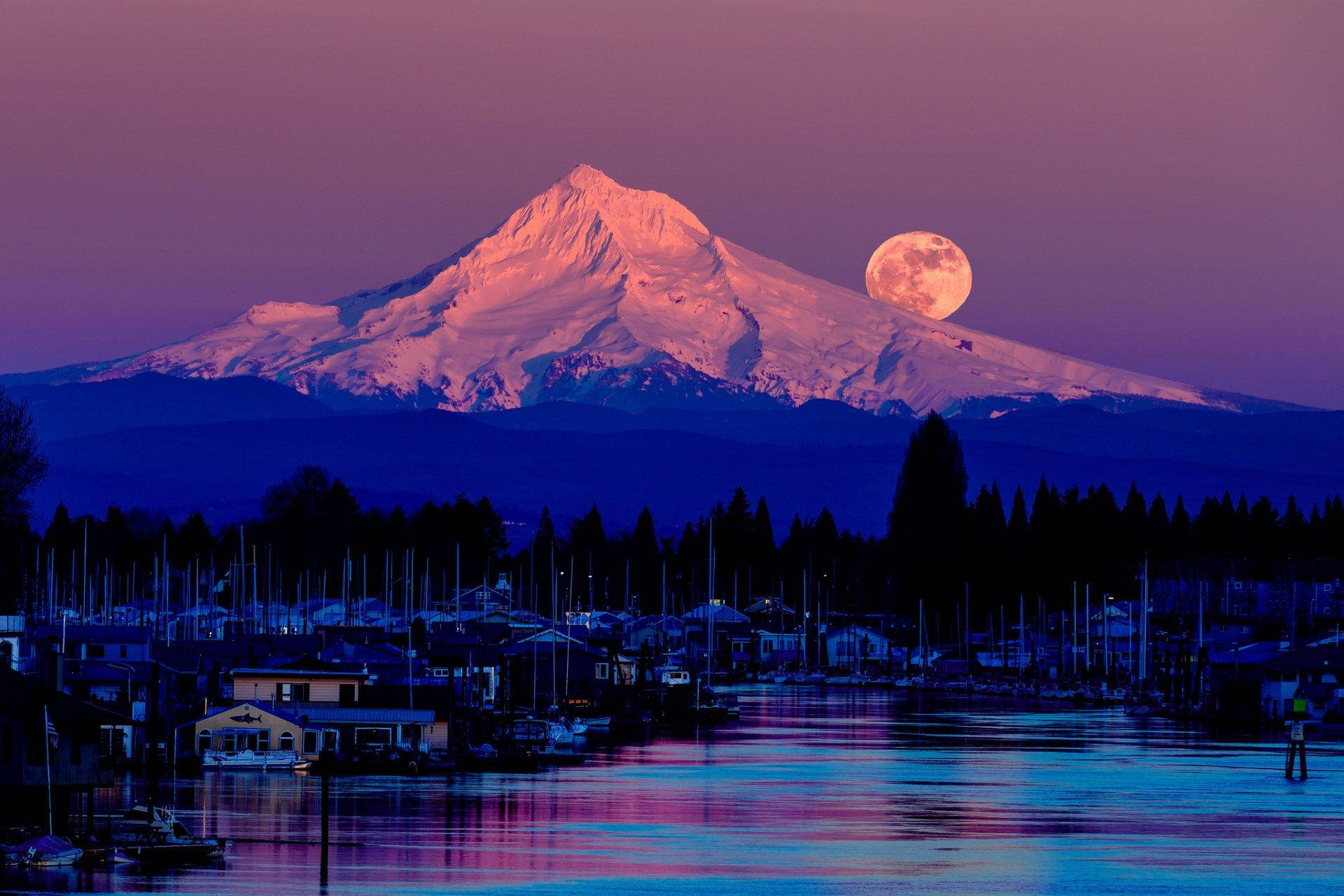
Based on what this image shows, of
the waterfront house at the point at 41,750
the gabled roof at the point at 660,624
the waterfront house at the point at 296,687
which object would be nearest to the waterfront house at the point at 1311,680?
the waterfront house at the point at 296,687

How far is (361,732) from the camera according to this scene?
73.6 metres

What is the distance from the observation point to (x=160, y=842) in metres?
47.9

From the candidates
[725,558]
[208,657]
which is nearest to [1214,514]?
[725,558]

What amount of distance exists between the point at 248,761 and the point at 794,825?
18.8 meters

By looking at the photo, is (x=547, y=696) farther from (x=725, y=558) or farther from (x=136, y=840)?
(x=725, y=558)

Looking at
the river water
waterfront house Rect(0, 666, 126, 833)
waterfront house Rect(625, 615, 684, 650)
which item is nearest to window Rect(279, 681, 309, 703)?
the river water

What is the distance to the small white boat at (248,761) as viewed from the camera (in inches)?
2721

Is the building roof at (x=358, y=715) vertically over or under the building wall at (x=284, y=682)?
under

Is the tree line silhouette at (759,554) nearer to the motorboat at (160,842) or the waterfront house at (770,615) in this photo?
the waterfront house at (770,615)

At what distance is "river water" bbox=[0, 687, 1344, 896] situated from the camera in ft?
154

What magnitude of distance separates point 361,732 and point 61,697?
27.3 meters

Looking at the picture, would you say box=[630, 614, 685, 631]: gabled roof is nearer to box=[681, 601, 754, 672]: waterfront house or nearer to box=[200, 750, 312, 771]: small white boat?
box=[681, 601, 754, 672]: waterfront house

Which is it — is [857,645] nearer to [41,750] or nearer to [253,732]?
[253,732]

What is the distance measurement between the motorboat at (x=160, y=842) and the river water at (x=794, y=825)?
2.34 feet
